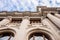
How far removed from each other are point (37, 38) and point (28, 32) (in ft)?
3.78

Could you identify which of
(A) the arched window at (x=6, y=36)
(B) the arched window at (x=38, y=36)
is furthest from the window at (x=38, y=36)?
(A) the arched window at (x=6, y=36)

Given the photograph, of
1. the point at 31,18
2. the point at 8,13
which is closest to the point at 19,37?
the point at 31,18

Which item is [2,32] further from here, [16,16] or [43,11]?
[43,11]

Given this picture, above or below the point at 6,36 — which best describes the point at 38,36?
below

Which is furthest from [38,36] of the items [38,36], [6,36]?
[6,36]

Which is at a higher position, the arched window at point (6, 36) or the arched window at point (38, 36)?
the arched window at point (6, 36)

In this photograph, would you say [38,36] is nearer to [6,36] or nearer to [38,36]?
[38,36]

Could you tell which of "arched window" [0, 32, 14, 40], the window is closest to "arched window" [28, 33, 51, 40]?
the window

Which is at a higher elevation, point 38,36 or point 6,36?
point 6,36

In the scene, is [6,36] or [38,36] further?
[6,36]

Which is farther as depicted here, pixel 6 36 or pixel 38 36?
pixel 6 36

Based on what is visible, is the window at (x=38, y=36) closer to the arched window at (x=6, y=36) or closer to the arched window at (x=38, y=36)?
the arched window at (x=38, y=36)

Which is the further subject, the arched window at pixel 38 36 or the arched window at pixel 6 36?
the arched window at pixel 6 36

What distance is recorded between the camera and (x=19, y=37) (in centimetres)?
1402
